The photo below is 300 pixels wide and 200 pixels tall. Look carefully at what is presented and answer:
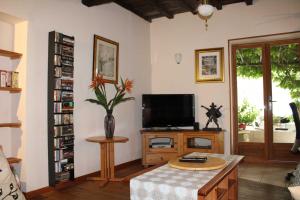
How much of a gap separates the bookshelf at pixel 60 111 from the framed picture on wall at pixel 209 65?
2.54m

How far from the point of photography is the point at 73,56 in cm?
356

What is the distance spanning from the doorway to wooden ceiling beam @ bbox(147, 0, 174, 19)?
4.47 feet

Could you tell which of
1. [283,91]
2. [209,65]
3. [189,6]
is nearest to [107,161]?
[209,65]

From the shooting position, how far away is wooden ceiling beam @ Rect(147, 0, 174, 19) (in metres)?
4.57

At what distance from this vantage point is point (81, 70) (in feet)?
12.6

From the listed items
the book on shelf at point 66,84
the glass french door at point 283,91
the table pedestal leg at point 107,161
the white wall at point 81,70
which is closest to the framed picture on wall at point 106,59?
the white wall at point 81,70

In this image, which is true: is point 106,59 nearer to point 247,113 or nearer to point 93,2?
point 93,2

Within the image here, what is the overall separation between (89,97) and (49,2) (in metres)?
1.37

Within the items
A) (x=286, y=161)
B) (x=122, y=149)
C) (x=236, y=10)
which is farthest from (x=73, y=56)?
(x=286, y=161)

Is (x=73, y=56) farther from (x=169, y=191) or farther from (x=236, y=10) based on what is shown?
(x=236, y=10)

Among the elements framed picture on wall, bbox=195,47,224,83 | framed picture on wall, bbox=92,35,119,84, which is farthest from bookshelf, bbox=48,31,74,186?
framed picture on wall, bbox=195,47,224,83

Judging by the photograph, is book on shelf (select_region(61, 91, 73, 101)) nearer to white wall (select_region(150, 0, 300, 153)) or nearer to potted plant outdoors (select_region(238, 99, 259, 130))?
white wall (select_region(150, 0, 300, 153))

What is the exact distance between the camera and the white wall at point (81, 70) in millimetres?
3129

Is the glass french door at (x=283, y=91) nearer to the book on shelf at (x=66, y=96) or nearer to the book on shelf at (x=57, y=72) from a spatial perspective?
the book on shelf at (x=66, y=96)
